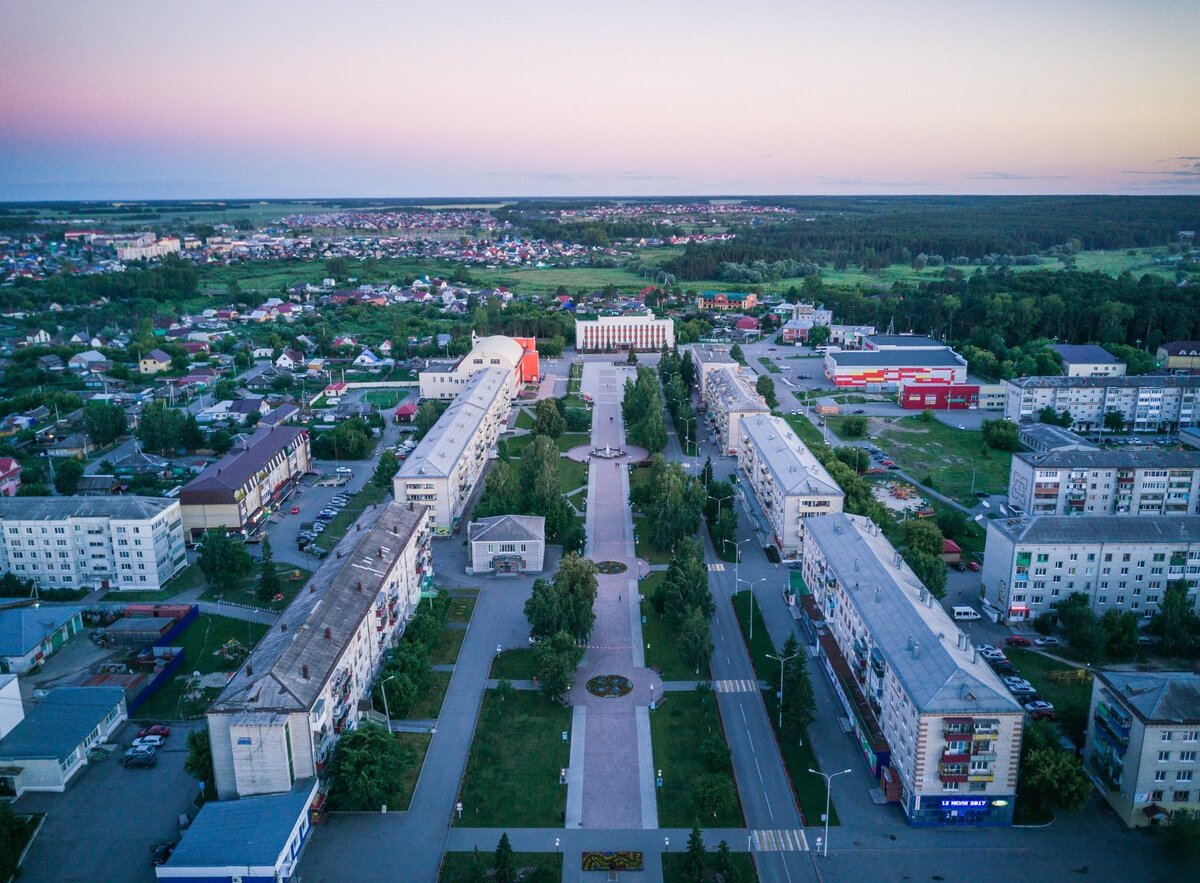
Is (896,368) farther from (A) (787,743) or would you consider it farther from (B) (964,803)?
(B) (964,803)

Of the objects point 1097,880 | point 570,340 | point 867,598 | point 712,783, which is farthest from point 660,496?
point 570,340

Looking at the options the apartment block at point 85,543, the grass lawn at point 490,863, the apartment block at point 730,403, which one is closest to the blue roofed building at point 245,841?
the grass lawn at point 490,863

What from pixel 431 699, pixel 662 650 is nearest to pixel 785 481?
pixel 662 650

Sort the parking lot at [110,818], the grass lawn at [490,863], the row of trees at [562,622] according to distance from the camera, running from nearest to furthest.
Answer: the grass lawn at [490,863] < the parking lot at [110,818] < the row of trees at [562,622]

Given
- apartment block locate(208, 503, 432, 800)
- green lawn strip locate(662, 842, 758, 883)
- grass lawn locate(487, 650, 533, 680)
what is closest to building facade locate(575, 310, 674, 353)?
apartment block locate(208, 503, 432, 800)

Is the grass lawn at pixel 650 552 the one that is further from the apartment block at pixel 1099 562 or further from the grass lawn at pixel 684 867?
the grass lawn at pixel 684 867

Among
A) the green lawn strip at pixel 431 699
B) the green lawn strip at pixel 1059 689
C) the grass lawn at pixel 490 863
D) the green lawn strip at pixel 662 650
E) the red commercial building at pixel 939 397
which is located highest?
the red commercial building at pixel 939 397

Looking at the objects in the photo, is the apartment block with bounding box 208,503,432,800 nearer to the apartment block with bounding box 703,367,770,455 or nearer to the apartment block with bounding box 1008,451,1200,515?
the apartment block with bounding box 703,367,770,455
